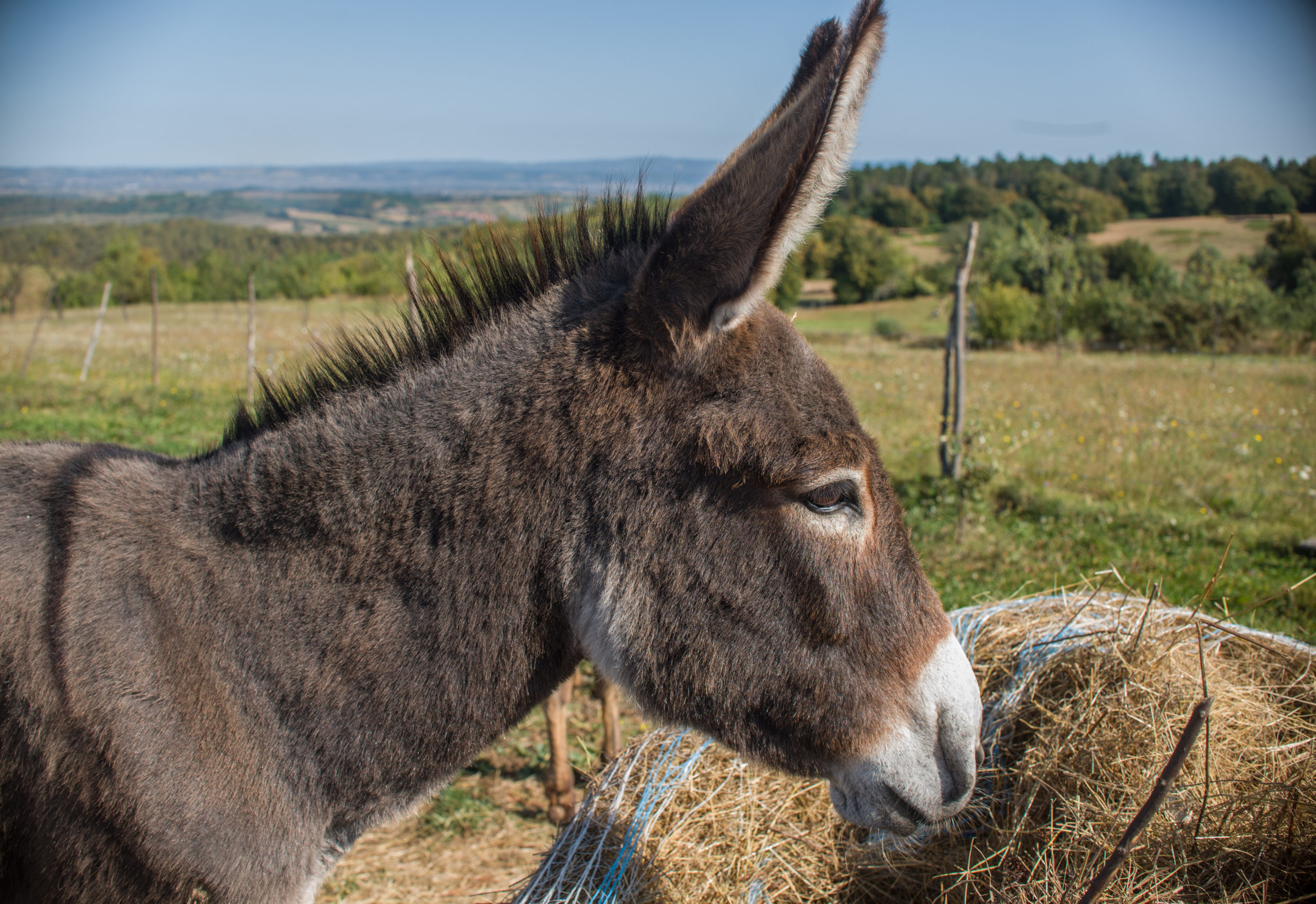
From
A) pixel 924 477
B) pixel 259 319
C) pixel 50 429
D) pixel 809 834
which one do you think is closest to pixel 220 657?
pixel 809 834

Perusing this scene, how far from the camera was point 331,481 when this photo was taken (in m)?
1.76

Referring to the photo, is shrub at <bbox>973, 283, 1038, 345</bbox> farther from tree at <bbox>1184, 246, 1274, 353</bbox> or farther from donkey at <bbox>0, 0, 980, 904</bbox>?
donkey at <bbox>0, 0, 980, 904</bbox>

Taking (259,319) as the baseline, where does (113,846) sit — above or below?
above

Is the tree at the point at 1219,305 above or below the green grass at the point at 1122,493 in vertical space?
above

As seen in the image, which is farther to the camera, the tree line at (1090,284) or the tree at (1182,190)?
the tree at (1182,190)

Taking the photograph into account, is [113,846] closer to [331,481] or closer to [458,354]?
[331,481]

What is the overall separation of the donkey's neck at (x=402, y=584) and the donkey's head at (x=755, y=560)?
6.2 inches

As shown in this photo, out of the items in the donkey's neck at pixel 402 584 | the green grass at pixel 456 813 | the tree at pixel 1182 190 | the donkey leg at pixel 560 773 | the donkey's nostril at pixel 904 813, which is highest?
the tree at pixel 1182 190

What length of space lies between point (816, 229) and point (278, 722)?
5.78 ft

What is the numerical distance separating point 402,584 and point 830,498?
107cm

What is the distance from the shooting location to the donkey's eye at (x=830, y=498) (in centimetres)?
175

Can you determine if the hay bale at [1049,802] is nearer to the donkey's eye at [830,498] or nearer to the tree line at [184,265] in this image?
the donkey's eye at [830,498]

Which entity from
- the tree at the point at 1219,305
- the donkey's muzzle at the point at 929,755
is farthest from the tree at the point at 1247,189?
the donkey's muzzle at the point at 929,755

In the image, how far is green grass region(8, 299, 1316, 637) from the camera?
6566mm
